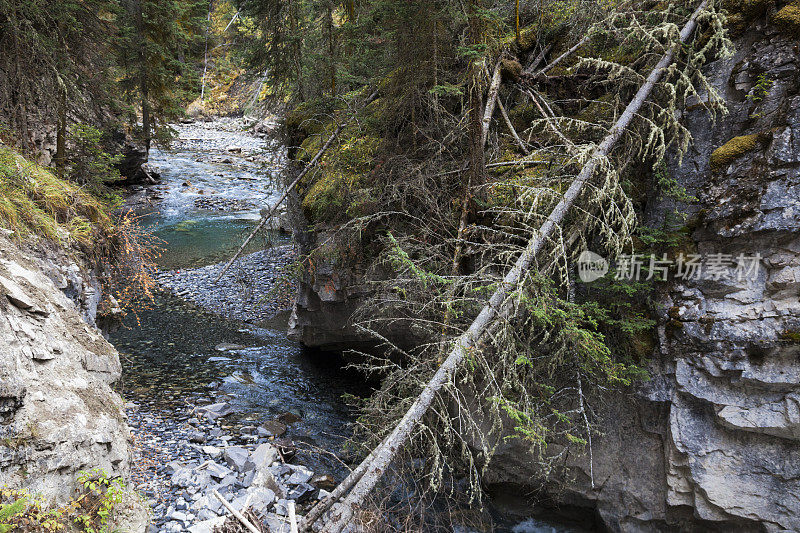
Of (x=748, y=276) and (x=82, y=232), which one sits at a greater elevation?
(x=748, y=276)

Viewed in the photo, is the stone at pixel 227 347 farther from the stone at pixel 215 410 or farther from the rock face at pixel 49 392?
the rock face at pixel 49 392

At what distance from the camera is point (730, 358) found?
4.79 metres

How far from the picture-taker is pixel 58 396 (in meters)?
4.45

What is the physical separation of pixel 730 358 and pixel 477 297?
3009 mm

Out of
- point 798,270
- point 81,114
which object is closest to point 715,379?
point 798,270

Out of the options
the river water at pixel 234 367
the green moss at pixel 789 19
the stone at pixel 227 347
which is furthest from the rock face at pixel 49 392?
the green moss at pixel 789 19

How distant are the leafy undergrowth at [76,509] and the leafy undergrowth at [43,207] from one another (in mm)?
3402

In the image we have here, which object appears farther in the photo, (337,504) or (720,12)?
(720,12)

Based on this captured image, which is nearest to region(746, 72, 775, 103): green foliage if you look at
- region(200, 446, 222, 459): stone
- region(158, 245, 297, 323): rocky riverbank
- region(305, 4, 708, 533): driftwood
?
region(305, 4, 708, 533): driftwood

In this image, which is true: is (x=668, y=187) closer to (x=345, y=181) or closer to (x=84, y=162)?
(x=345, y=181)

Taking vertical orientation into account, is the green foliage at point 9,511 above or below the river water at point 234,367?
above

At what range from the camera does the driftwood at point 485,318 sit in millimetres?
4188

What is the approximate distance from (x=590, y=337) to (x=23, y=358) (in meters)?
5.69

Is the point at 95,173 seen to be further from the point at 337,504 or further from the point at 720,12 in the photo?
the point at 720,12
